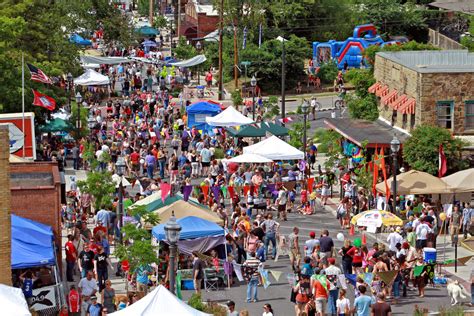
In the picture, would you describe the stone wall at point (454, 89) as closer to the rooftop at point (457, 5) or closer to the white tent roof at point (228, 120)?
the white tent roof at point (228, 120)

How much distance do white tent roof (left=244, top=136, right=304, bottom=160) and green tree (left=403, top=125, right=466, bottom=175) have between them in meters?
4.10

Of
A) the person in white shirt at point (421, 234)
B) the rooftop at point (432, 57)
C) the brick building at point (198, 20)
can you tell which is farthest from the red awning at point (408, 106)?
the brick building at point (198, 20)

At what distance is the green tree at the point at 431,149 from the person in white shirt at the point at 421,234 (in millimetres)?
8295

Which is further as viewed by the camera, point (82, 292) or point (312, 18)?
point (312, 18)

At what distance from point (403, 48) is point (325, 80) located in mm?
21098

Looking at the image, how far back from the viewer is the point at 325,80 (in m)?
81.0

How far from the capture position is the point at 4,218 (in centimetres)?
2833

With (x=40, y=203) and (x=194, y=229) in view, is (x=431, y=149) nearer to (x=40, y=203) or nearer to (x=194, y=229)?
(x=194, y=229)

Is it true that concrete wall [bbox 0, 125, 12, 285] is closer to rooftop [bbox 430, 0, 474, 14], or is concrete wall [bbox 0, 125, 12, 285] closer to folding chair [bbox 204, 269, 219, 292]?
folding chair [bbox 204, 269, 219, 292]

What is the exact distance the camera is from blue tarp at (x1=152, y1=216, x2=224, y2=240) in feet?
116

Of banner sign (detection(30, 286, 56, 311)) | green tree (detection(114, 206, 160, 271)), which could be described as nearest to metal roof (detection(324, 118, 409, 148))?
green tree (detection(114, 206, 160, 271))

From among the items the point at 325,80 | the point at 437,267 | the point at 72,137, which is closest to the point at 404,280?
the point at 437,267

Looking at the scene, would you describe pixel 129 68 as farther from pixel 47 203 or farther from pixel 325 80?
pixel 47 203

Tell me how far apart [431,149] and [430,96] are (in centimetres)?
339
